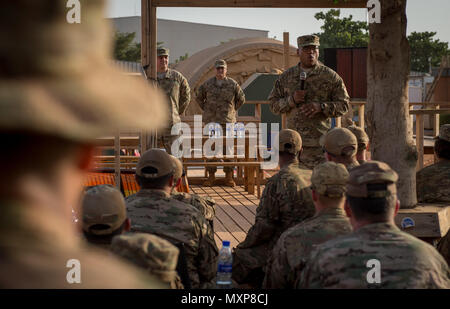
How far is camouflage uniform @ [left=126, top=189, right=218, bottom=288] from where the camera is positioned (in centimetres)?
354

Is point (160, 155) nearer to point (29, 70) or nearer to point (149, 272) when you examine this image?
point (149, 272)

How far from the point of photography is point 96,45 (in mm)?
789

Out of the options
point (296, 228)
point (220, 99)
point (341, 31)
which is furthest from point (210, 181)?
point (341, 31)

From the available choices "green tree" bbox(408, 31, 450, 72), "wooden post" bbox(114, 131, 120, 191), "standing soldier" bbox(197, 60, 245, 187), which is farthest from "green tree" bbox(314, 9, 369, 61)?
"wooden post" bbox(114, 131, 120, 191)

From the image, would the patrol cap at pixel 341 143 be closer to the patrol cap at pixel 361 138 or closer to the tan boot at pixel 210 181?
the patrol cap at pixel 361 138

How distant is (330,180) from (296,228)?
0.31m

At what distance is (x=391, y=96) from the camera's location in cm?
495

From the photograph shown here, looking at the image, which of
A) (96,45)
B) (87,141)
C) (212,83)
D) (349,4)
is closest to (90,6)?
(96,45)

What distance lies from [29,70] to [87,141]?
0.12 m

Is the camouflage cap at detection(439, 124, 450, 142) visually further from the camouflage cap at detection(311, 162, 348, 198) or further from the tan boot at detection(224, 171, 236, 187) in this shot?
the tan boot at detection(224, 171, 236, 187)

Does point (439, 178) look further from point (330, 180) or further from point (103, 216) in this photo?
point (103, 216)

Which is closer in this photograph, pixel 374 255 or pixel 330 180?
pixel 374 255

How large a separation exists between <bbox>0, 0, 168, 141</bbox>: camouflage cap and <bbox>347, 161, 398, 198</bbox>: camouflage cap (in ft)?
6.42

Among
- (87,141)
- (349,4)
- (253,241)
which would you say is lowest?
(253,241)
